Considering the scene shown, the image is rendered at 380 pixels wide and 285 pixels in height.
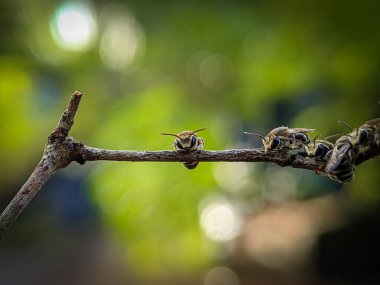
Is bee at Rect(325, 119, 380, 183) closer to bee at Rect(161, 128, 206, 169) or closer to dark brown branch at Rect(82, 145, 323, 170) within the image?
dark brown branch at Rect(82, 145, 323, 170)

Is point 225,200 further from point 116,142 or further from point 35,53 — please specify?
point 35,53

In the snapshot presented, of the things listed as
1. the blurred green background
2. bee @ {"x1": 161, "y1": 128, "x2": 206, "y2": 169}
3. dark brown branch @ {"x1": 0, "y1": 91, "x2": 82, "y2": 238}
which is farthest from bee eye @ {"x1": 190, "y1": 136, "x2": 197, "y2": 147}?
the blurred green background

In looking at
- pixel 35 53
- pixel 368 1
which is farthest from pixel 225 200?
pixel 35 53

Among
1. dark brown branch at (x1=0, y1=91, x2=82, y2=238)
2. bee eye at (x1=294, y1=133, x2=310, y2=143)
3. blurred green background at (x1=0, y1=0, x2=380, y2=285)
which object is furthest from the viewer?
blurred green background at (x1=0, y1=0, x2=380, y2=285)

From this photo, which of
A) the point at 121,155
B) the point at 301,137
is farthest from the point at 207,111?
the point at 121,155

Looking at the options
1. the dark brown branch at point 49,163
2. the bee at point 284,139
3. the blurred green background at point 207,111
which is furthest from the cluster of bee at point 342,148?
the blurred green background at point 207,111

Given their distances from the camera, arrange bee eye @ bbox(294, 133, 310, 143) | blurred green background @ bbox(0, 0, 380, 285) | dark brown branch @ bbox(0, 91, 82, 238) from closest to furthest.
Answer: dark brown branch @ bbox(0, 91, 82, 238), bee eye @ bbox(294, 133, 310, 143), blurred green background @ bbox(0, 0, 380, 285)

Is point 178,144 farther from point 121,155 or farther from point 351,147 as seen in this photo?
point 351,147
